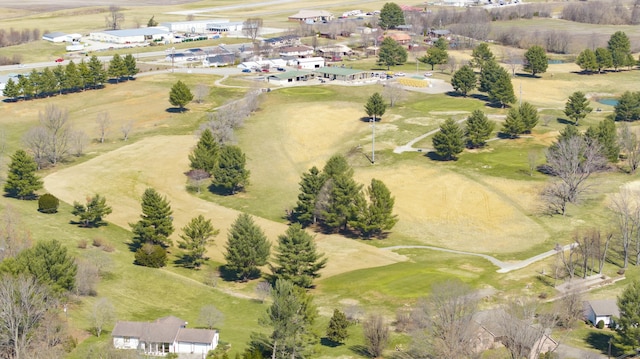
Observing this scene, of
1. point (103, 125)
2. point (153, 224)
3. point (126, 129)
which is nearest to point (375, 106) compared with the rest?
point (126, 129)

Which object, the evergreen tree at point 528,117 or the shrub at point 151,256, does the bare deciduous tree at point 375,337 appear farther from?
the evergreen tree at point 528,117

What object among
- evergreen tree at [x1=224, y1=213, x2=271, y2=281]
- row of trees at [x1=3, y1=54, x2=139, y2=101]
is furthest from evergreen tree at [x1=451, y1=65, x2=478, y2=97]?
evergreen tree at [x1=224, y1=213, x2=271, y2=281]

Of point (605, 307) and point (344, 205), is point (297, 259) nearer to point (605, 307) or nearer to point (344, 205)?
point (344, 205)

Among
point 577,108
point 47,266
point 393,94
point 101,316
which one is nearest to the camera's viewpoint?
point 101,316

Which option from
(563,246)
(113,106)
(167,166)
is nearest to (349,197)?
(563,246)

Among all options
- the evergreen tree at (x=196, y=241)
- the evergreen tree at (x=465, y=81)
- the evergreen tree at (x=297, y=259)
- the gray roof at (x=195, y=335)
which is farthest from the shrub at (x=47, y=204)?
the evergreen tree at (x=465, y=81)

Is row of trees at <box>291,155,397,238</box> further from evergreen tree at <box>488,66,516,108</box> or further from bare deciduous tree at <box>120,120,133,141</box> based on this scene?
evergreen tree at <box>488,66,516,108</box>

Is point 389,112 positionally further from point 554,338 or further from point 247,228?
point 554,338
